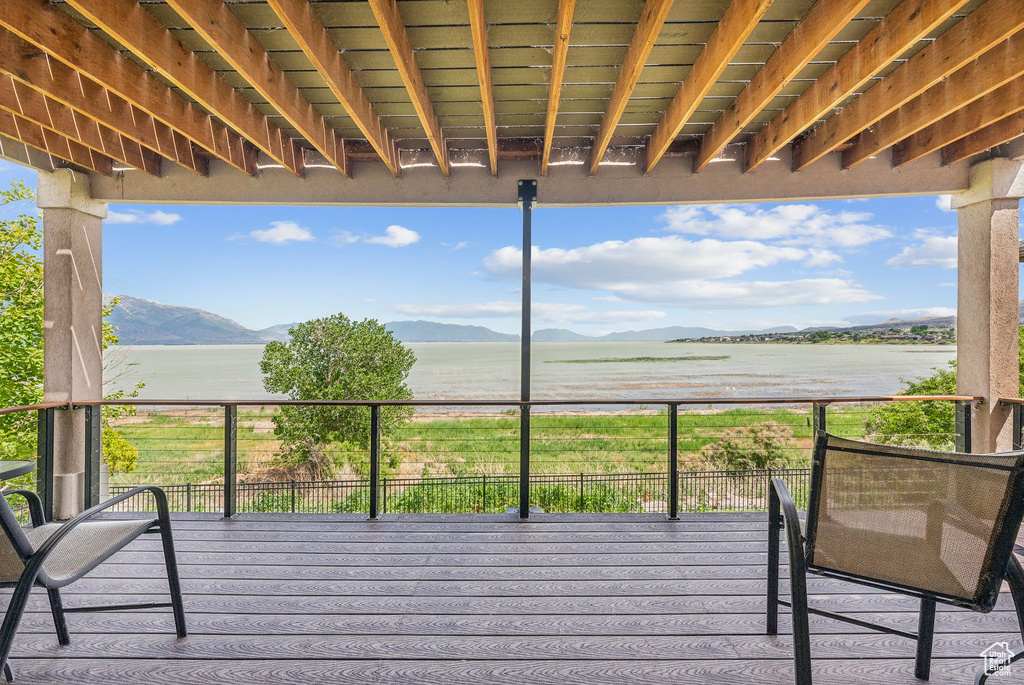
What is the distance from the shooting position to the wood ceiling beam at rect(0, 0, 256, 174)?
1903 millimetres

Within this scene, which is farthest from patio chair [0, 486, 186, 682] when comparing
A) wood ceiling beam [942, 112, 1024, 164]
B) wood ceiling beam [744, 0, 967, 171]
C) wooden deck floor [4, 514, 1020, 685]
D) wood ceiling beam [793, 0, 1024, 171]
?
wood ceiling beam [942, 112, 1024, 164]

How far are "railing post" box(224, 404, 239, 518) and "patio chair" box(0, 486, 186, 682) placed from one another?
122 cm

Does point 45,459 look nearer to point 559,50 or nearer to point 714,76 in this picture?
point 559,50

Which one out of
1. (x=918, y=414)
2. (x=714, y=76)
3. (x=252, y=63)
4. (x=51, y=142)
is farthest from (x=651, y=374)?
(x=252, y=63)

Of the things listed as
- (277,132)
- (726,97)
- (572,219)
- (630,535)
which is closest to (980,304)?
(726,97)

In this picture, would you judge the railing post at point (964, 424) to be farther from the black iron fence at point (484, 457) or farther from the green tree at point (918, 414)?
the green tree at point (918, 414)

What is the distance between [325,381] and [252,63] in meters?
12.4

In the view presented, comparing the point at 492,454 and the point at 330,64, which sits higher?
the point at 330,64

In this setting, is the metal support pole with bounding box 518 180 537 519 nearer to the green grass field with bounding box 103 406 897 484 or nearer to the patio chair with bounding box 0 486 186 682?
the patio chair with bounding box 0 486 186 682

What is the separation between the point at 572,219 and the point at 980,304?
27763 millimetres

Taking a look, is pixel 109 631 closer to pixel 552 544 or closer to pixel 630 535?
pixel 552 544

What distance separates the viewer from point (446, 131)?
3.36m

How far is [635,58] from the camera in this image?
7.07 feet

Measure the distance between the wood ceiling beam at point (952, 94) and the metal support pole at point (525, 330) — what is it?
2111 millimetres
